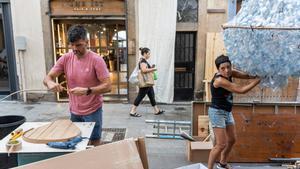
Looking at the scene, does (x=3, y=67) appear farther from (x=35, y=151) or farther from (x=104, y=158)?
(x=104, y=158)

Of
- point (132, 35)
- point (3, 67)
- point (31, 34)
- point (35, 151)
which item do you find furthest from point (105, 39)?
point (35, 151)

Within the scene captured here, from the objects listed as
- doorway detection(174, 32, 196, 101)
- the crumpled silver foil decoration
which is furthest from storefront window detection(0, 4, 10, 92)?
the crumpled silver foil decoration

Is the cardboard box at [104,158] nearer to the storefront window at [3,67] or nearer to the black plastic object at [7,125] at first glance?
the black plastic object at [7,125]

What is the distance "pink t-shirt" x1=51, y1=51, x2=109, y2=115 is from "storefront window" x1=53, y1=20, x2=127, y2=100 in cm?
465

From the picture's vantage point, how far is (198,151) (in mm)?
3998

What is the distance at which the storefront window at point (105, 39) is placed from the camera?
24.5 ft

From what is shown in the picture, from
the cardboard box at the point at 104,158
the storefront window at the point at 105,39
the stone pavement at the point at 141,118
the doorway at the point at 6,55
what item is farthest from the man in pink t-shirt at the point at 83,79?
the doorway at the point at 6,55

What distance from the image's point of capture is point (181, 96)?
7688mm

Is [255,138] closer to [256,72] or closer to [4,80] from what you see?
[256,72]

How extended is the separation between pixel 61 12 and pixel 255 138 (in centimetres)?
561

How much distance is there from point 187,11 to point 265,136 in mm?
4287

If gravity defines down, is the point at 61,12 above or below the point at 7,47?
above

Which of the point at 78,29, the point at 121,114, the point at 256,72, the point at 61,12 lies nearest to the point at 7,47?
the point at 61,12

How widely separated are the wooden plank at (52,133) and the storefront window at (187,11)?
5.31m
